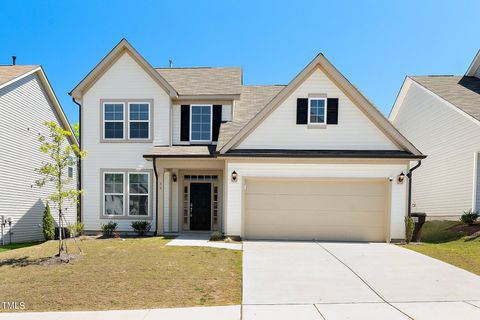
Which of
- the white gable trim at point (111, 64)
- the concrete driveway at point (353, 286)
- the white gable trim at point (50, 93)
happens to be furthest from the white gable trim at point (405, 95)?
the white gable trim at point (50, 93)

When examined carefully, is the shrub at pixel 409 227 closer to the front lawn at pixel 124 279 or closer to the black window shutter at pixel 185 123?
the front lawn at pixel 124 279

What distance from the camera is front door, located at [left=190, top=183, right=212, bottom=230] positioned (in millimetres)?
13642

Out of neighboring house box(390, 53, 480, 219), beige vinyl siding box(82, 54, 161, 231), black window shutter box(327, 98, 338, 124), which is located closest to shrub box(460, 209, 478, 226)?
neighboring house box(390, 53, 480, 219)

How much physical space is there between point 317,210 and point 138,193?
25.3ft

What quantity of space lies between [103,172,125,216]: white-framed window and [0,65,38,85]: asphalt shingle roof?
19.1 ft

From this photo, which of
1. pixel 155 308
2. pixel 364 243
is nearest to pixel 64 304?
pixel 155 308

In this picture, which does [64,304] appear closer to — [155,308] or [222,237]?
[155,308]

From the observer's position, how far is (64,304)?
5.60 meters

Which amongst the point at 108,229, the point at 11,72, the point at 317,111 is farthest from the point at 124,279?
the point at 11,72

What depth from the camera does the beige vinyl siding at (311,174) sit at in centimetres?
1145

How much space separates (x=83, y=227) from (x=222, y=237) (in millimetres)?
6348

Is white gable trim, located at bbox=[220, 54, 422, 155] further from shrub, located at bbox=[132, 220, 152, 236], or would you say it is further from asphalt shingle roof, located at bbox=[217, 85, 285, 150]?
shrub, located at bbox=[132, 220, 152, 236]

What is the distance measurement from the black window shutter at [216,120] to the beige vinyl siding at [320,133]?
7.12ft

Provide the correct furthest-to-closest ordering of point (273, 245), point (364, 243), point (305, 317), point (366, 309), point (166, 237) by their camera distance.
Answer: point (166, 237), point (364, 243), point (273, 245), point (366, 309), point (305, 317)
